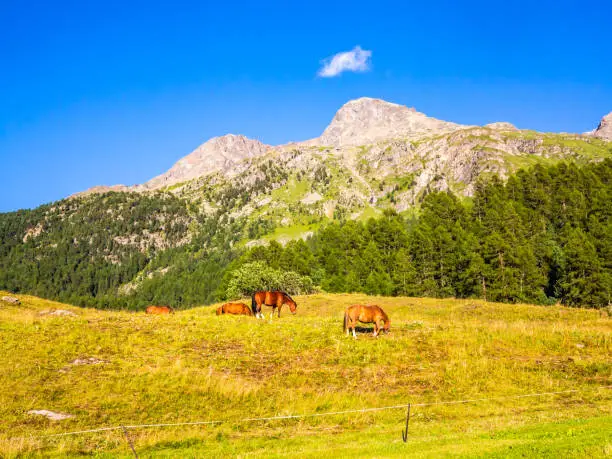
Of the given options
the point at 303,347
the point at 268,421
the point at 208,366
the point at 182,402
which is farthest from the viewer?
the point at 303,347

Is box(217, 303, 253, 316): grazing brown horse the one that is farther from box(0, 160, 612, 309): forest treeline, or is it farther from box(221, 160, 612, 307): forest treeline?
box(221, 160, 612, 307): forest treeline

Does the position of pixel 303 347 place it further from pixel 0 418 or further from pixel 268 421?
pixel 0 418

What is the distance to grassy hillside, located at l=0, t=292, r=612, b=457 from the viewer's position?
13.4 m

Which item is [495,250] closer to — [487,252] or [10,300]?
[487,252]

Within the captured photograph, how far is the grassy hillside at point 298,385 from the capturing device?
13.4 meters

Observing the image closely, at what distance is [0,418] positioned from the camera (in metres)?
15.0

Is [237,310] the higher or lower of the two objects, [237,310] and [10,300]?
the lower

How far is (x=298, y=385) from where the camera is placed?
19.5m

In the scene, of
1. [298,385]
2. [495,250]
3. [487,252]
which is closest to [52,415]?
[298,385]

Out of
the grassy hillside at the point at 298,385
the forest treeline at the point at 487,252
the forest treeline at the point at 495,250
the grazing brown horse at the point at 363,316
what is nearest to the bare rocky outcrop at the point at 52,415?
the grassy hillside at the point at 298,385

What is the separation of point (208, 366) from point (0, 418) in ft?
28.8

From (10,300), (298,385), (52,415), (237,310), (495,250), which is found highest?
(495,250)

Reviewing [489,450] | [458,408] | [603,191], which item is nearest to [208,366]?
[458,408]

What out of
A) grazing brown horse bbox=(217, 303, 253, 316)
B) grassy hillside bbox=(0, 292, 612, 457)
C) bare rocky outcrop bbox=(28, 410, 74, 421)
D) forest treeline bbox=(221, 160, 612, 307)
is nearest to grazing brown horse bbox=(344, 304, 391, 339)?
grassy hillside bbox=(0, 292, 612, 457)
